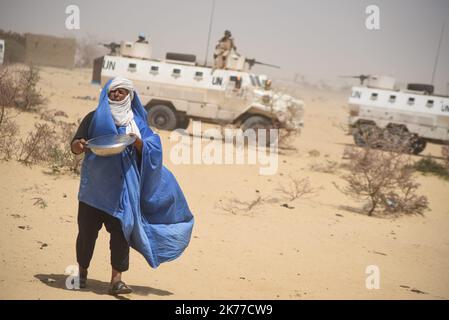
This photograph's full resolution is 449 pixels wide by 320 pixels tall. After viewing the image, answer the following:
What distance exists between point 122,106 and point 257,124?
10.9m

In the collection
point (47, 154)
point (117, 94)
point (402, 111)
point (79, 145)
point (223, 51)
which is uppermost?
point (223, 51)

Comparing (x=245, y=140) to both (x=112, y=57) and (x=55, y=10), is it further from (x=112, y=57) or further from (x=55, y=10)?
(x=55, y=10)

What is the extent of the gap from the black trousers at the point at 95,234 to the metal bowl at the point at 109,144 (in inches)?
17.5

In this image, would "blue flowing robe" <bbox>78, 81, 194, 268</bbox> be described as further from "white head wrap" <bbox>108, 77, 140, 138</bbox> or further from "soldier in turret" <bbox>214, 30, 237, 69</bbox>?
"soldier in turret" <bbox>214, 30, 237, 69</bbox>

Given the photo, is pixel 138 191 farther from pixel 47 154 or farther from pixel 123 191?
pixel 47 154

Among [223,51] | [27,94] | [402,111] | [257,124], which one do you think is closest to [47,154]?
[27,94]

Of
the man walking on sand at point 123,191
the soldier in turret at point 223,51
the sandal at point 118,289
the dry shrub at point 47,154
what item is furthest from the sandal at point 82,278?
the soldier in turret at point 223,51

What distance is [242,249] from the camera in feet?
20.7

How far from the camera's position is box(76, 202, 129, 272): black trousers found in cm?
424

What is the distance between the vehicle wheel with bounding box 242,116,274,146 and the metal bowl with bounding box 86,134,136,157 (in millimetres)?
10945

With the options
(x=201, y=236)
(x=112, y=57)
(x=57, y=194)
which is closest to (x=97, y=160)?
(x=201, y=236)
